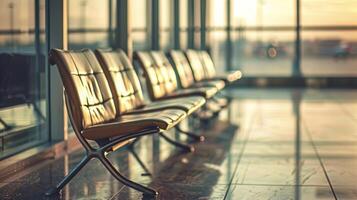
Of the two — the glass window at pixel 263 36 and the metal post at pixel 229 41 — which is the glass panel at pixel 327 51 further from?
the metal post at pixel 229 41

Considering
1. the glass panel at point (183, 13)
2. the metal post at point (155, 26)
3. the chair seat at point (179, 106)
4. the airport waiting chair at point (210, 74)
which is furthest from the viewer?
the glass panel at point (183, 13)

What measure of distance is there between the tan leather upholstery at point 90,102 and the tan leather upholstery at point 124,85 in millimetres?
292

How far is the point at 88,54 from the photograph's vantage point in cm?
475

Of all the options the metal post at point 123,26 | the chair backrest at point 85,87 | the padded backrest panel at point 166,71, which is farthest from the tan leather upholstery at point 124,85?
the metal post at point 123,26

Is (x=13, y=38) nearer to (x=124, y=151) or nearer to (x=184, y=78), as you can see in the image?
(x=124, y=151)

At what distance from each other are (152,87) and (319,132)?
6.69ft

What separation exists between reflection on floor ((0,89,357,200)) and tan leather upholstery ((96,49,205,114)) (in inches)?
16.4

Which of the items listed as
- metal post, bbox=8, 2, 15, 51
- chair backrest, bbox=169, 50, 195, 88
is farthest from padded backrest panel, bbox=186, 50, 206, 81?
metal post, bbox=8, 2, 15, 51

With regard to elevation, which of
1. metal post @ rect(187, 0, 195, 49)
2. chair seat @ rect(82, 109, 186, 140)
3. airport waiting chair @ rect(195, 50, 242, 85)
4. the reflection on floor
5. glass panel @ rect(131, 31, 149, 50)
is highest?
Answer: metal post @ rect(187, 0, 195, 49)

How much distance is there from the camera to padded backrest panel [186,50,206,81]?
8.93m

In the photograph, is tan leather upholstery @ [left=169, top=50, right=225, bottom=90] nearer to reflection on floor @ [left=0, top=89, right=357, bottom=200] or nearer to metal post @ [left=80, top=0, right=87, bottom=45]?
reflection on floor @ [left=0, top=89, right=357, bottom=200]

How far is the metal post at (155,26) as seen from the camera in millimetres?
9789

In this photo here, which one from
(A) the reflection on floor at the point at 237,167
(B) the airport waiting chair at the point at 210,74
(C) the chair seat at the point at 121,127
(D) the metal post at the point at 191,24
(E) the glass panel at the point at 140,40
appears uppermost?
(D) the metal post at the point at 191,24

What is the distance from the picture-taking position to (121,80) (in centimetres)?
524
